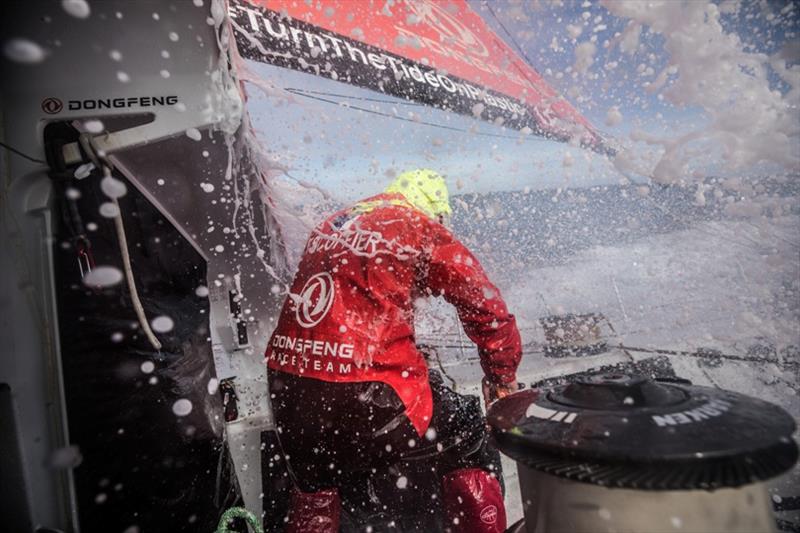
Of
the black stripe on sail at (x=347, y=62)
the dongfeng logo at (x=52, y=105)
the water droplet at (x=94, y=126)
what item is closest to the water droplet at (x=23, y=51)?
the dongfeng logo at (x=52, y=105)

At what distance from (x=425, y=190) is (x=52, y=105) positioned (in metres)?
1.85

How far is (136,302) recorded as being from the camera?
5.54ft

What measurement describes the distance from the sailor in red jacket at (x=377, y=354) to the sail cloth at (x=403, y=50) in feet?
4.78

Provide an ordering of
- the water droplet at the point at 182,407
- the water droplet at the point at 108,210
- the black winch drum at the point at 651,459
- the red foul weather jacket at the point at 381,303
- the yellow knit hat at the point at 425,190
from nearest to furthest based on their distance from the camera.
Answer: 1. the black winch drum at the point at 651,459
2. the water droplet at the point at 108,210
3. the red foul weather jacket at the point at 381,303
4. the water droplet at the point at 182,407
5. the yellow knit hat at the point at 425,190

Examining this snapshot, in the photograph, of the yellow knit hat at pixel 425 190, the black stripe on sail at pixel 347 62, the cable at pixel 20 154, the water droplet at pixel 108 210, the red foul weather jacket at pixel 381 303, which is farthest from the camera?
the black stripe on sail at pixel 347 62

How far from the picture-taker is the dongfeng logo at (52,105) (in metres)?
1.79

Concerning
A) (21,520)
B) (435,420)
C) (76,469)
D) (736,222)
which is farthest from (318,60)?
(736,222)

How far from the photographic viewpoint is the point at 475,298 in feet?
7.17

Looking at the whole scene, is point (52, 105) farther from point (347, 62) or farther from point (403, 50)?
point (403, 50)

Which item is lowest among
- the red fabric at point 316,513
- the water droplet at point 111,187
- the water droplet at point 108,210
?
the red fabric at point 316,513

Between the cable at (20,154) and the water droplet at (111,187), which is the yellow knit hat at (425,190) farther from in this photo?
the cable at (20,154)

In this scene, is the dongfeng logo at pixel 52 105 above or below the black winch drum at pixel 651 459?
above

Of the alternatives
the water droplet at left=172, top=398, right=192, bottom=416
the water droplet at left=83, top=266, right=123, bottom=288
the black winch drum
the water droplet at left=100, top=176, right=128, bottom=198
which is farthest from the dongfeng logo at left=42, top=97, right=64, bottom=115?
the black winch drum

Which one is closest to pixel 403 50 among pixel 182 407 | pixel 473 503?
pixel 182 407
